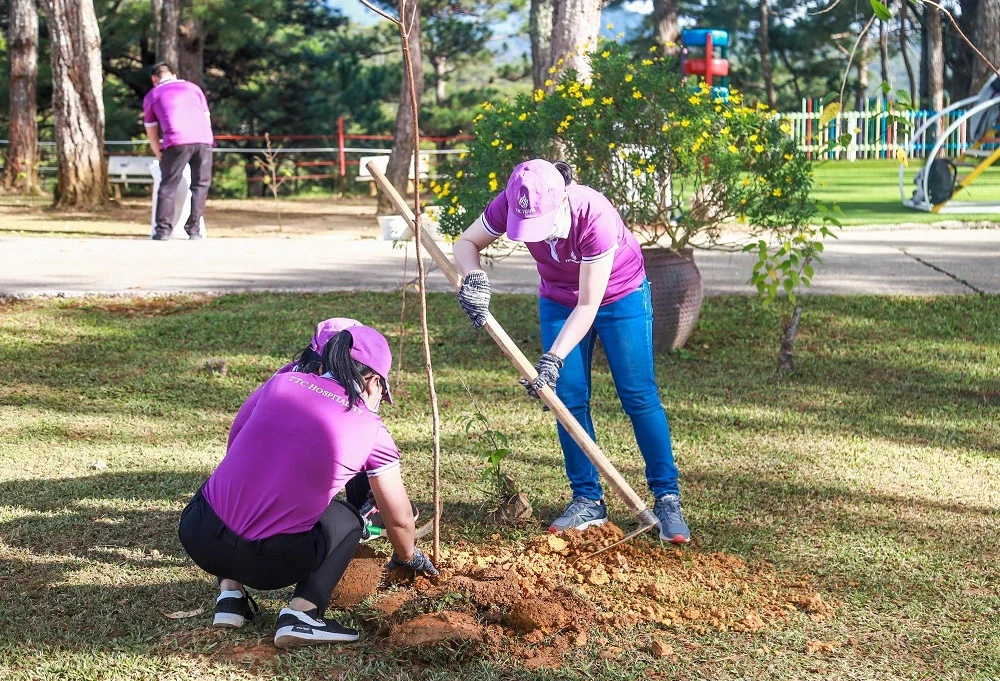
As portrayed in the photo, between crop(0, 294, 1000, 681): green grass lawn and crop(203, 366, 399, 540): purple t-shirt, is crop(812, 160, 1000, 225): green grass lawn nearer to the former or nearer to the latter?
crop(0, 294, 1000, 681): green grass lawn

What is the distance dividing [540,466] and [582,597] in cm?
146

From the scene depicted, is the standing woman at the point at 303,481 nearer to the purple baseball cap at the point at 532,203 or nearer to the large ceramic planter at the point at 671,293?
the purple baseball cap at the point at 532,203

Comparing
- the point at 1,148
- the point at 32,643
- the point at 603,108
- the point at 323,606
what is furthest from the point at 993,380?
the point at 1,148

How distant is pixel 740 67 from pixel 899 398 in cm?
4088

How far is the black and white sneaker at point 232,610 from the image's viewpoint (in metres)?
3.54

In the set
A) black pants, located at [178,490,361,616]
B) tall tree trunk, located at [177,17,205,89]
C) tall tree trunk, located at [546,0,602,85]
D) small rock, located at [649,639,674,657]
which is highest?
tall tree trunk, located at [177,17,205,89]

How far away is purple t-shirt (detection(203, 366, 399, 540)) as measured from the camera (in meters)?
3.24

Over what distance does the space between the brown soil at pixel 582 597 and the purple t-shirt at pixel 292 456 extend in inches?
21.5

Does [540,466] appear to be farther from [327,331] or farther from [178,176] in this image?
[178,176]

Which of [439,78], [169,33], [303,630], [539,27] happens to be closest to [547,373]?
[303,630]

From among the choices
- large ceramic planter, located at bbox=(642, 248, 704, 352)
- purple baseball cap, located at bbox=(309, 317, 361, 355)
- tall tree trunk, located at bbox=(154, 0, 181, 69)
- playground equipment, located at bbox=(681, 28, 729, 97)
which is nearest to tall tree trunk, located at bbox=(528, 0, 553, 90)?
playground equipment, located at bbox=(681, 28, 729, 97)

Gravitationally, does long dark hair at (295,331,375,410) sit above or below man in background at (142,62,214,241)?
below

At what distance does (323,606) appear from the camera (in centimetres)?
349

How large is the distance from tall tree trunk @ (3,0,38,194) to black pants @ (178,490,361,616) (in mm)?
16944
